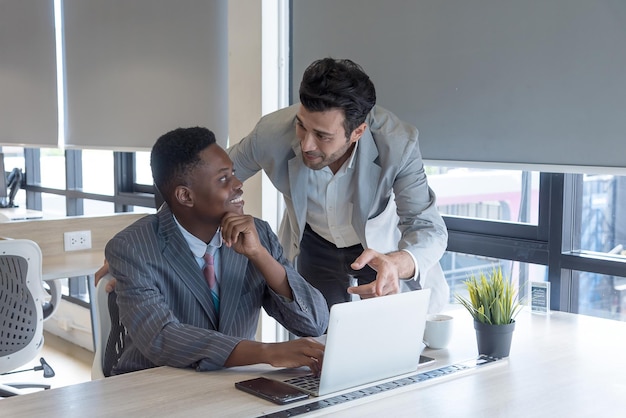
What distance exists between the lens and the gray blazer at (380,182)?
2.22 meters

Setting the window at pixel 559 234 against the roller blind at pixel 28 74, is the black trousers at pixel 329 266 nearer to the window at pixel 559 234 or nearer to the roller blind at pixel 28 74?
the window at pixel 559 234

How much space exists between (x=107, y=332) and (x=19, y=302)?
1.36m

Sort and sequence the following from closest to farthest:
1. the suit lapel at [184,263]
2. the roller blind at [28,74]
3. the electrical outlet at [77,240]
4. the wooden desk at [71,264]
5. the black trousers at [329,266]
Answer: the suit lapel at [184,263] < the black trousers at [329,266] < the wooden desk at [71,264] < the electrical outlet at [77,240] < the roller blind at [28,74]

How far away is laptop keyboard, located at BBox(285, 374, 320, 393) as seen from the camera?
156cm

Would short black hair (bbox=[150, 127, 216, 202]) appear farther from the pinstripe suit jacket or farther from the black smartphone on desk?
the black smartphone on desk

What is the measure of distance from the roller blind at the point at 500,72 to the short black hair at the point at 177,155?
114cm

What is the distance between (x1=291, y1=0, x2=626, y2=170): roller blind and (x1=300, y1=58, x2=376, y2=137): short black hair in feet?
2.35

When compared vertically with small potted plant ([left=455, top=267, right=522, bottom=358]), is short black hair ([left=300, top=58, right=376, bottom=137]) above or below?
above

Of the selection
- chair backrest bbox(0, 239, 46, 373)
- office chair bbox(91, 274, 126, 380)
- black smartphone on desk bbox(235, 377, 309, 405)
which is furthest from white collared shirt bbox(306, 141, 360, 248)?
chair backrest bbox(0, 239, 46, 373)

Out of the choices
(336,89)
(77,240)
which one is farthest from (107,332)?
(77,240)

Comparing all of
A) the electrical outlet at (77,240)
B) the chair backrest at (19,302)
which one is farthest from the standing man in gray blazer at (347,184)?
the electrical outlet at (77,240)

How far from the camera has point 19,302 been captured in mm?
3148

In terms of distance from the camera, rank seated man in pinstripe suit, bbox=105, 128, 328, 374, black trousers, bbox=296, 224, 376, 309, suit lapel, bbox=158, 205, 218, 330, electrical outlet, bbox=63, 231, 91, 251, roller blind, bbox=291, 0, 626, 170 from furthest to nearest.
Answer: electrical outlet, bbox=63, 231, 91, 251
black trousers, bbox=296, 224, 376, 309
roller blind, bbox=291, 0, 626, 170
suit lapel, bbox=158, 205, 218, 330
seated man in pinstripe suit, bbox=105, 128, 328, 374

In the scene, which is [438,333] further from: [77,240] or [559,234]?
[77,240]
